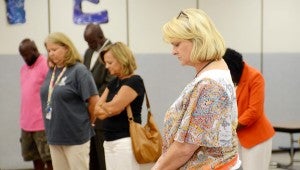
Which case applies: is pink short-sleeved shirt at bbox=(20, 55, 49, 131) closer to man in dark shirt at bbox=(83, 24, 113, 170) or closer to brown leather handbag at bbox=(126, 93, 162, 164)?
man in dark shirt at bbox=(83, 24, 113, 170)

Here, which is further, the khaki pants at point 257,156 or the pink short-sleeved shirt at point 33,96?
the pink short-sleeved shirt at point 33,96

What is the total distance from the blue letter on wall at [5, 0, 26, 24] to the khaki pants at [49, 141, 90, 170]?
95.6 inches

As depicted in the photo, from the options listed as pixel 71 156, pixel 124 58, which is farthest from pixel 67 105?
pixel 124 58

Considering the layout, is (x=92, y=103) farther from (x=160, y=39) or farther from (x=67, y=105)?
(x=160, y=39)

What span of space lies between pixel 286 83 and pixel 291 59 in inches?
13.4

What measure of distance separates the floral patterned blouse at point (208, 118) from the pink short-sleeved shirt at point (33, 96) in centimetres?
296

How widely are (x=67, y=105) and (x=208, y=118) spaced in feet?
6.28

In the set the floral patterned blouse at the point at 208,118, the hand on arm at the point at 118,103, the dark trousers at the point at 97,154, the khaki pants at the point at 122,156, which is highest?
the floral patterned blouse at the point at 208,118

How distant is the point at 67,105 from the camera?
3.60m

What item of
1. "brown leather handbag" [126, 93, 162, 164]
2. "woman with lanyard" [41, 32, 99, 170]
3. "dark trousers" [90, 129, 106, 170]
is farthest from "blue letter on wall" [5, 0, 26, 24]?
"brown leather handbag" [126, 93, 162, 164]

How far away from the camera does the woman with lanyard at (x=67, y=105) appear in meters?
3.60

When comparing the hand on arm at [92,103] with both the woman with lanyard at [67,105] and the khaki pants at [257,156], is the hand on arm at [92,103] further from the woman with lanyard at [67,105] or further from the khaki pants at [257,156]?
the khaki pants at [257,156]

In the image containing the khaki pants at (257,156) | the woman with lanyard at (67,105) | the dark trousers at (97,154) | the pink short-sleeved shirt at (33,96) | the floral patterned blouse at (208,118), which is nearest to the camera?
the floral patterned blouse at (208,118)

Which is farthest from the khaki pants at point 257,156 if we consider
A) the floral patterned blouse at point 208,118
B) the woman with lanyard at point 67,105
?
the floral patterned blouse at point 208,118
